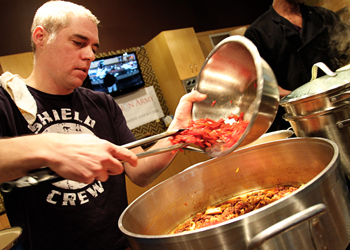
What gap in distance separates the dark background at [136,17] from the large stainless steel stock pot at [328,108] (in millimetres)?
3513

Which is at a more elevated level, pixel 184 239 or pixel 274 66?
pixel 274 66

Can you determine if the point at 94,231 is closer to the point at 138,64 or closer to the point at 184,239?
the point at 184,239

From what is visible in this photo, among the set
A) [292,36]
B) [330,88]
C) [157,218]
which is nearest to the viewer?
[330,88]

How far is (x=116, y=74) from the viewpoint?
3824mm

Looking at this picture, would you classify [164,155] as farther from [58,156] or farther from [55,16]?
[55,16]

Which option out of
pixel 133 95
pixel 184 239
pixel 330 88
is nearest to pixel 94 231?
pixel 184 239

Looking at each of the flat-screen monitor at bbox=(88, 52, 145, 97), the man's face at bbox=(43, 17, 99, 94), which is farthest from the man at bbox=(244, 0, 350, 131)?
the flat-screen monitor at bbox=(88, 52, 145, 97)

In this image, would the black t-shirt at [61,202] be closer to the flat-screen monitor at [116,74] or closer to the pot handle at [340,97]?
the pot handle at [340,97]

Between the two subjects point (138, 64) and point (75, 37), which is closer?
point (75, 37)

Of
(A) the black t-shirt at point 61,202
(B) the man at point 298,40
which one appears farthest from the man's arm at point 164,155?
(B) the man at point 298,40

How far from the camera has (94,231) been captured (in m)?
1.20

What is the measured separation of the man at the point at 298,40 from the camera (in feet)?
6.25

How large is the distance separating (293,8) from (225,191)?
1.60m

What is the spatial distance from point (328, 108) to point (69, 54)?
3.77 feet
